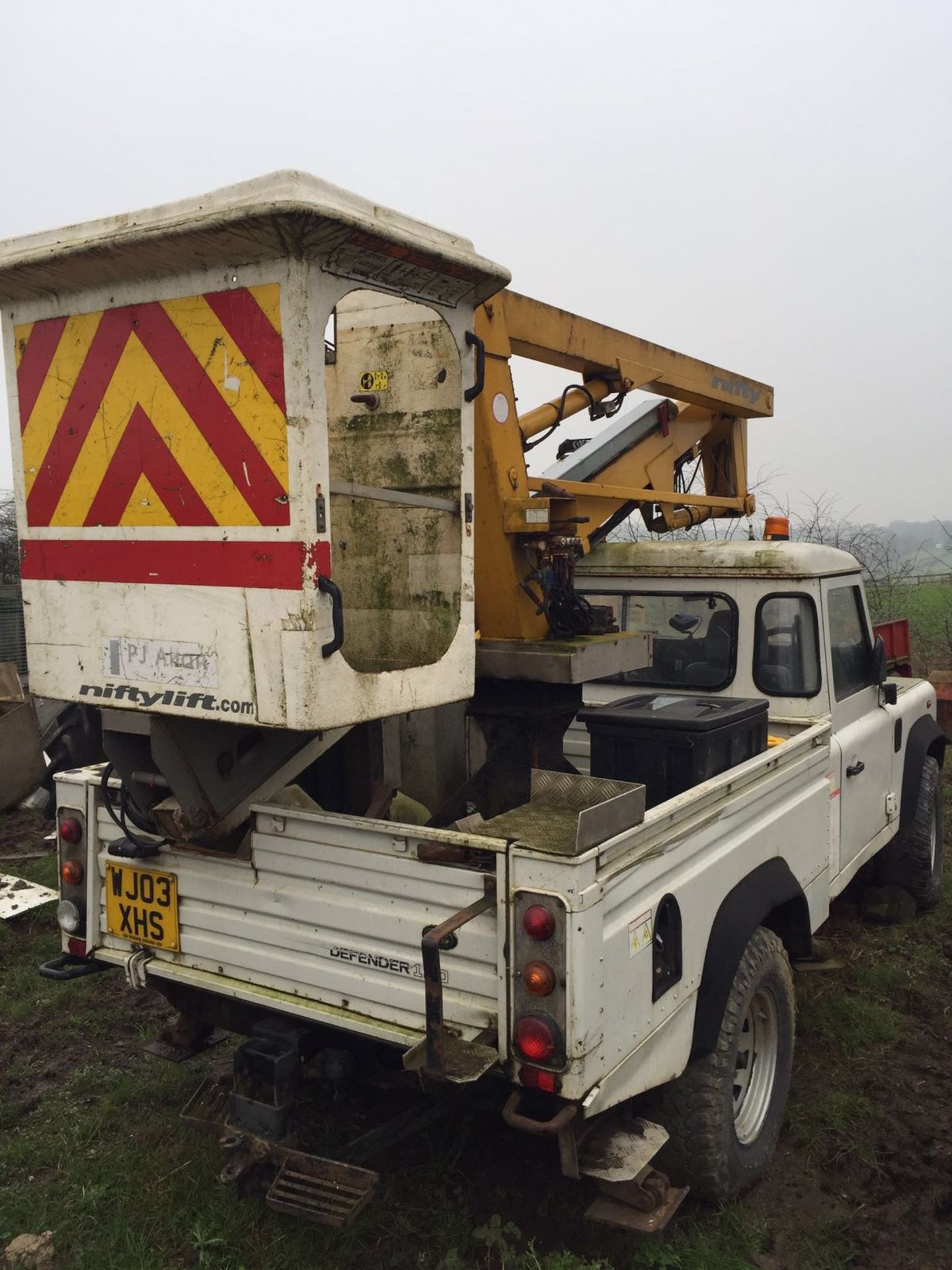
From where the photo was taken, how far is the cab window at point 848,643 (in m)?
4.36

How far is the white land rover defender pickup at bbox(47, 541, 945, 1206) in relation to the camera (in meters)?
2.32

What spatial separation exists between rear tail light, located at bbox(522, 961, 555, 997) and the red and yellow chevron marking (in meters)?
1.18

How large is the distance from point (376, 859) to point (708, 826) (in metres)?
0.93

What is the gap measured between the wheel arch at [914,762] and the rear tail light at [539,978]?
3399 mm

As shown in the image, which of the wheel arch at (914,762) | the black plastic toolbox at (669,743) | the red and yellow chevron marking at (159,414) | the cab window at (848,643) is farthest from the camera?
the wheel arch at (914,762)

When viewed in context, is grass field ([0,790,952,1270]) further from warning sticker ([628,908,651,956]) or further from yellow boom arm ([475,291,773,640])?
yellow boom arm ([475,291,773,640])

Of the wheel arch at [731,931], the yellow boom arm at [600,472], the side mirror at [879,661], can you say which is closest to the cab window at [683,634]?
the yellow boom arm at [600,472]

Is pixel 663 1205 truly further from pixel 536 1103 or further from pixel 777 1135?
pixel 777 1135

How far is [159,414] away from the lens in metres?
2.60

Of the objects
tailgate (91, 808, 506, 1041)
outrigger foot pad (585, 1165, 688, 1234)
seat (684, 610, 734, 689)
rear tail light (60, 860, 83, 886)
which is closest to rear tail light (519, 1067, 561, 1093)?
tailgate (91, 808, 506, 1041)

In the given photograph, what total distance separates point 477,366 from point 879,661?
2601mm

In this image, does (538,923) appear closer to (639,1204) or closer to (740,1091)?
(639,1204)

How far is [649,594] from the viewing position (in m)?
4.65

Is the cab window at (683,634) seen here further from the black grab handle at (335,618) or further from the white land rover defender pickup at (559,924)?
the black grab handle at (335,618)
